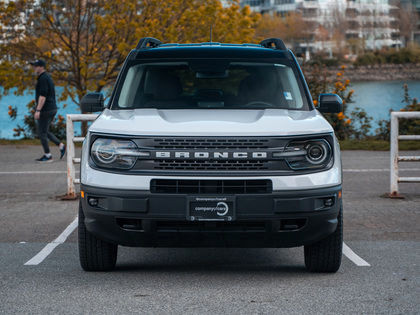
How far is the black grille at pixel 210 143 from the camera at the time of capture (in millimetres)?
5820

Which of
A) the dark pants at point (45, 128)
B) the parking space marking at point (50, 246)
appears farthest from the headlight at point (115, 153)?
the dark pants at point (45, 128)

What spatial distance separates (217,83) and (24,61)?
51.9ft

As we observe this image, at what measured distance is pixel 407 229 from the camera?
862cm

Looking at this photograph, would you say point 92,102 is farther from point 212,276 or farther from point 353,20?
point 353,20

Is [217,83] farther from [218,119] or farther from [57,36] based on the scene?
[57,36]

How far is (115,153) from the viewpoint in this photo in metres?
5.93

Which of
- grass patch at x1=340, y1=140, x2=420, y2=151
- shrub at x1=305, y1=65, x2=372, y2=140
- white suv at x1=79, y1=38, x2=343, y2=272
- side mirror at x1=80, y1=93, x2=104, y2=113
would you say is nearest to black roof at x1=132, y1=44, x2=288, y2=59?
side mirror at x1=80, y1=93, x2=104, y2=113

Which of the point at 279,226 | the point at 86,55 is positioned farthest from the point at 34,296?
the point at 86,55

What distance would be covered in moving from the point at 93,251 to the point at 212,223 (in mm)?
1062

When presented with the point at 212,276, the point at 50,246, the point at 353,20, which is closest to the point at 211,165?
the point at 212,276

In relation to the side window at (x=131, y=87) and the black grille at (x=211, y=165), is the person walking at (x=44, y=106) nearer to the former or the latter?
the side window at (x=131, y=87)

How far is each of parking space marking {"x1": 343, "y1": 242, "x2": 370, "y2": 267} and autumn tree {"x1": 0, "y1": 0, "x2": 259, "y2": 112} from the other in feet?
47.2

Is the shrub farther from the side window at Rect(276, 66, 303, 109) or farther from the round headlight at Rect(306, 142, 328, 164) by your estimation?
the round headlight at Rect(306, 142, 328, 164)

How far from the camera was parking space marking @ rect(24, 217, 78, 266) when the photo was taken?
6.92 m
